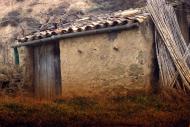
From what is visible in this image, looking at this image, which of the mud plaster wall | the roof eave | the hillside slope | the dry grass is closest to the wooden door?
the roof eave

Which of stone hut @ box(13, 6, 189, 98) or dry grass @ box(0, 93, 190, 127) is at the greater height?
stone hut @ box(13, 6, 189, 98)

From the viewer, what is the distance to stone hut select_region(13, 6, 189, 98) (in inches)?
409

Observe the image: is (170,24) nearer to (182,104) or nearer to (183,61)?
(183,61)

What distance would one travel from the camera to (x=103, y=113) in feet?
30.5

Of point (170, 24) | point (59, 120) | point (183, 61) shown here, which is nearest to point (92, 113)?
point (59, 120)

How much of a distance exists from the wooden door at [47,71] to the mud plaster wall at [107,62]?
0.69 m

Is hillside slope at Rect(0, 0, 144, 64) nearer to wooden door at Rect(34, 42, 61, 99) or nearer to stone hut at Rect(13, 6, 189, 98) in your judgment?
wooden door at Rect(34, 42, 61, 99)

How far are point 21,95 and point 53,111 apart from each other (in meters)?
3.70

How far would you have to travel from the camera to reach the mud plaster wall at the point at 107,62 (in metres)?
10.4

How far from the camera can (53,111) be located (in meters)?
9.55

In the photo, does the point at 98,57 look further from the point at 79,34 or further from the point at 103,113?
the point at 103,113

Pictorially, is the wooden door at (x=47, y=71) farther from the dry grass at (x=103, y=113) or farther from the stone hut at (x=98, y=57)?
the dry grass at (x=103, y=113)

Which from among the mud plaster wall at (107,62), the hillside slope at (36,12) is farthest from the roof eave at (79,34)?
the hillside slope at (36,12)

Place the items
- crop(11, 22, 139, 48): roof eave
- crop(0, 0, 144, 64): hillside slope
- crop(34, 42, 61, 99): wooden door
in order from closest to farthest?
crop(11, 22, 139, 48): roof eave < crop(34, 42, 61, 99): wooden door < crop(0, 0, 144, 64): hillside slope
